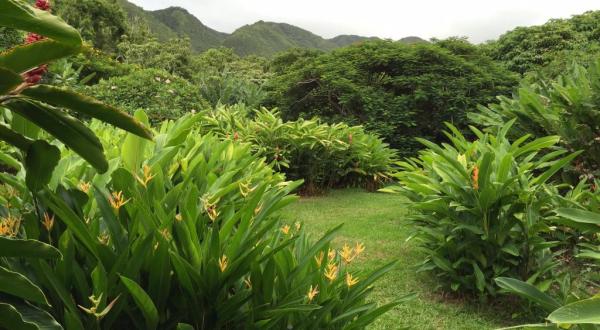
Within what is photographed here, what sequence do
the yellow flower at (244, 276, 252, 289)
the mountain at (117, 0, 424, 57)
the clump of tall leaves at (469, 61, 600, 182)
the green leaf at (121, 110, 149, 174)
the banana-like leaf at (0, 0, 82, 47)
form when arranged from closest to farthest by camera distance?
1. the banana-like leaf at (0, 0, 82, 47)
2. the yellow flower at (244, 276, 252, 289)
3. the green leaf at (121, 110, 149, 174)
4. the clump of tall leaves at (469, 61, 600, 182)
5. the mountain at (117, 0, 424, 57)

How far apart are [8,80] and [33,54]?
94 mm

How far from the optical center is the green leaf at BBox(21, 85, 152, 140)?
773 mm

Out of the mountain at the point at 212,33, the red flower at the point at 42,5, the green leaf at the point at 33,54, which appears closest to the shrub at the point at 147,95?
the red flower at the point at 42,5

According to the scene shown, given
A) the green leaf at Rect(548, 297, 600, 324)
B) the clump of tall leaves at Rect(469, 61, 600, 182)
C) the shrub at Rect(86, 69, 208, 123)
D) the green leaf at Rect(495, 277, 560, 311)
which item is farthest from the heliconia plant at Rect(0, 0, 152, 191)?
the shrub at Rect(86, 69, 208, 123)

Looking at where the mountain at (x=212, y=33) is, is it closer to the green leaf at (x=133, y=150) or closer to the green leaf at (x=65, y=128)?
the green leaf at (x=133, y=150)

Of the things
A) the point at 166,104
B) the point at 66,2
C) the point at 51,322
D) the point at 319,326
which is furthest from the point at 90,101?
the point at 66,2

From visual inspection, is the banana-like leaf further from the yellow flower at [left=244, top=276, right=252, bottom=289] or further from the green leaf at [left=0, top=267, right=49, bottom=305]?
the yellow flower at [left=244, top=276, right=252, bottom=289]

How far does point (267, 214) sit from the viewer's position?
5.67ft

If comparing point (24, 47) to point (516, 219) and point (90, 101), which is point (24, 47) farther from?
point (516, 219)

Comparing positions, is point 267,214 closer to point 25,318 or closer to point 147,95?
point 25,318

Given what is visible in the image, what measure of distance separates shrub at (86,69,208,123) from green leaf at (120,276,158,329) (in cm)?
705

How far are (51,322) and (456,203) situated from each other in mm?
2750

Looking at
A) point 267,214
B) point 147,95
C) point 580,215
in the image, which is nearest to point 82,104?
point 267,214

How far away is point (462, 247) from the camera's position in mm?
3291
